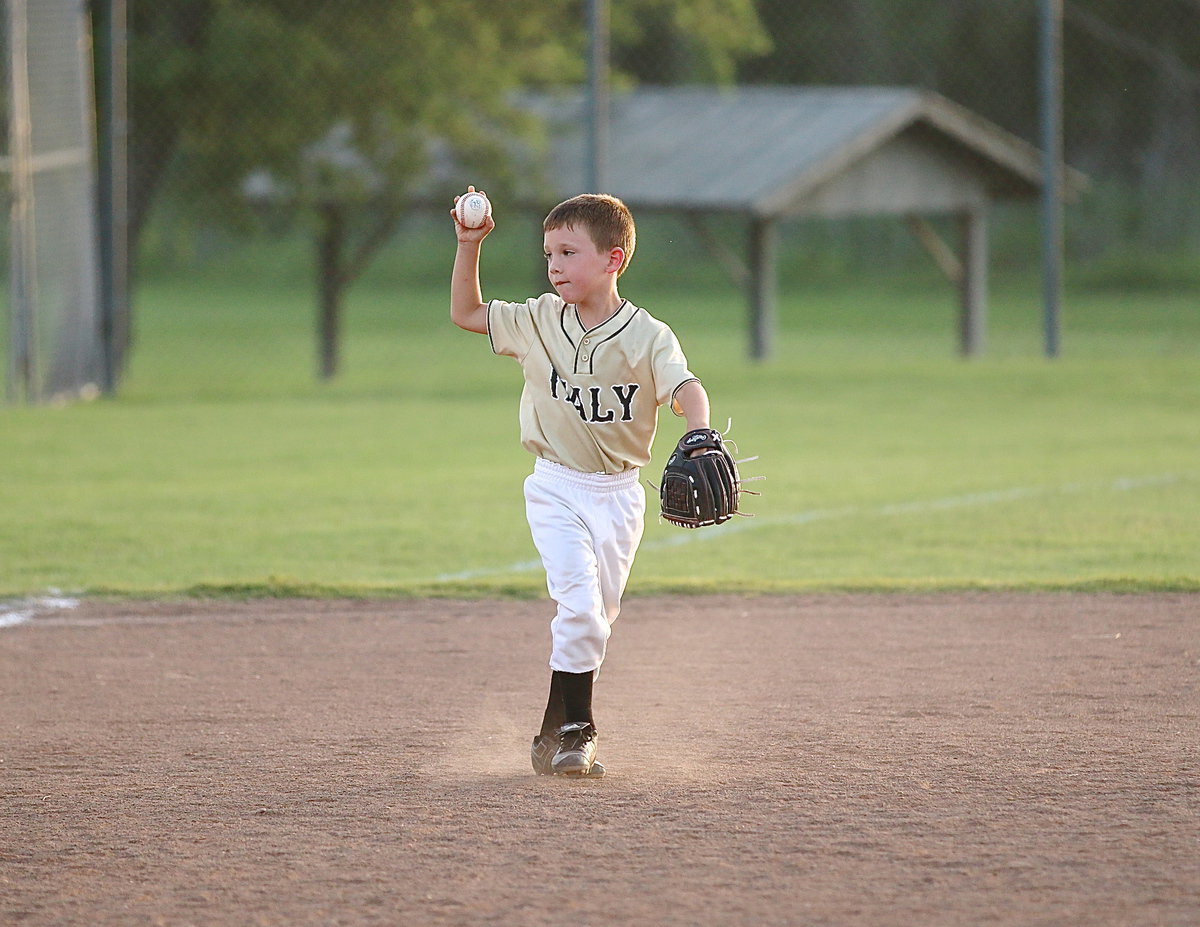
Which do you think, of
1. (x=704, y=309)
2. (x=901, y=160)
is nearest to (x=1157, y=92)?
(x=704, y=309)

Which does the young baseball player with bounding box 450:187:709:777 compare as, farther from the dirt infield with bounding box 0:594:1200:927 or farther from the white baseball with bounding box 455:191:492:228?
the dirt infield with bounding box 0:594:1200:927

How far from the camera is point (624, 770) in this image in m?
4.53

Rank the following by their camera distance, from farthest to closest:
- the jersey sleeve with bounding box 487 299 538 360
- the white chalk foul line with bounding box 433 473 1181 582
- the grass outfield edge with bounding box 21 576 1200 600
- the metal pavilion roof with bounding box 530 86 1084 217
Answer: the metal pavilion roof with bounding box 530 86 1084 217
the white chalk foul line with bounding box 433 473 1181 582
the grass outfield edge with bounding box 21 576 1200 600
the jersey sleeve with bounding box 487 299 538 360

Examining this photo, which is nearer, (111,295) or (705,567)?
(705,567)

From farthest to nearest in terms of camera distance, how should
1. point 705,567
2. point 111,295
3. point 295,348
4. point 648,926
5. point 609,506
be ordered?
1. point 295,348
2. point 111,295
3. point 705,567
4. point 609,506
5. point 648,926

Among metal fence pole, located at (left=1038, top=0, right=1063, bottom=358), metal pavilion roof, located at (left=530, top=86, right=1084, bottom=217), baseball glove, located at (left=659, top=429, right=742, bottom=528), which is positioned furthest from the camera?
metal pavilion roof, located at (left=530, top=86, right=1084, bottom=217)

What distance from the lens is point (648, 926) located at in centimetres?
336

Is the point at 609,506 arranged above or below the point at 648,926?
above

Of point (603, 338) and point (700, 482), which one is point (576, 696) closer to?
point (700, 482)

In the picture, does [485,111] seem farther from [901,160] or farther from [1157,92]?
[1157,92]

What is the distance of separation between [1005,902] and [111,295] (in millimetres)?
12828

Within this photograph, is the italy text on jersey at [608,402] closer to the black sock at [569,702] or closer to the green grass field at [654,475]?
the black sock at [569,702]

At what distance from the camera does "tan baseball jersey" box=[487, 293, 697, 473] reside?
448cm

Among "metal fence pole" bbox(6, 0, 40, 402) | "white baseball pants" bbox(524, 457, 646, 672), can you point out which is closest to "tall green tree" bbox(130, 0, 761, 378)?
"metal fence pole" bbox(6, 0, 40, 402)
